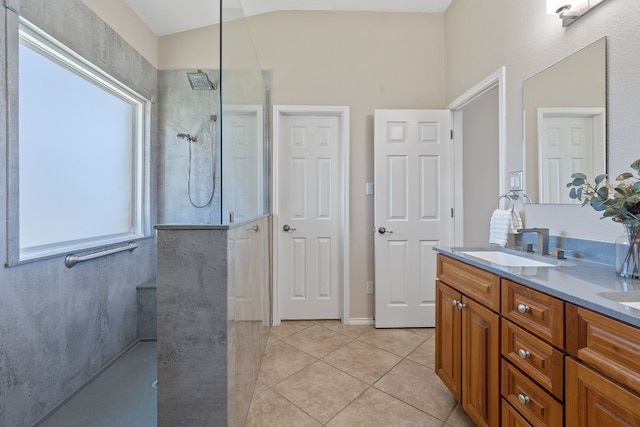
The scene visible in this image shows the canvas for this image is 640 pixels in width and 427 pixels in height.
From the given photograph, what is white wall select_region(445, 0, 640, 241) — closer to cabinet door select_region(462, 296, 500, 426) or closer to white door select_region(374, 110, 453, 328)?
white door select_region(374, 110, 453, 328)

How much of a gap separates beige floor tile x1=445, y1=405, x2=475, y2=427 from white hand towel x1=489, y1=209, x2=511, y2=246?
38.9 inches

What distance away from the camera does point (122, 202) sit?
89.8 inches

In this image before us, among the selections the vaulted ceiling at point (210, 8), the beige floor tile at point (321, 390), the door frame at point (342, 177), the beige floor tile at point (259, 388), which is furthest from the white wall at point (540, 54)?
the beige floor tile at point (259, 388)

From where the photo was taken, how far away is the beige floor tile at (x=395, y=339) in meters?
2.20

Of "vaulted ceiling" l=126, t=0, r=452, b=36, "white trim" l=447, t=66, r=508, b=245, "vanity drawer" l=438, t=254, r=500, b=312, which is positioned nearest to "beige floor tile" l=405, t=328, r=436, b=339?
"white trim" l=447, t=66, r=508, b=245

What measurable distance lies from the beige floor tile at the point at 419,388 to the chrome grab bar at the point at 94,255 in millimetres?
1937

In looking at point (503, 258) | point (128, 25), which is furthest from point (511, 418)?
point (128, 25)

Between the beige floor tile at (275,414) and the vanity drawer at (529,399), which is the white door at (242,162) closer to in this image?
the beige floor tile at (275,414)

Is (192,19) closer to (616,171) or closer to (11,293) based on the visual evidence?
(11,293)

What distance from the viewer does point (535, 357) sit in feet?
3.07

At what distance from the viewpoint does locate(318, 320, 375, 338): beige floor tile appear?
2.48 m

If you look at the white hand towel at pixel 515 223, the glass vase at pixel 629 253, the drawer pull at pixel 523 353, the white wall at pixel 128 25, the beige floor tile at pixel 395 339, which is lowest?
the beige floor tile at pixel 395 339

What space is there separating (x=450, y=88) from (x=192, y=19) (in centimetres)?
233

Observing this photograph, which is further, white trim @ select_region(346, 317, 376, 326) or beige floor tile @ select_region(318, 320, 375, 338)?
white trim @ select_region(346, 317, 376, 326)
